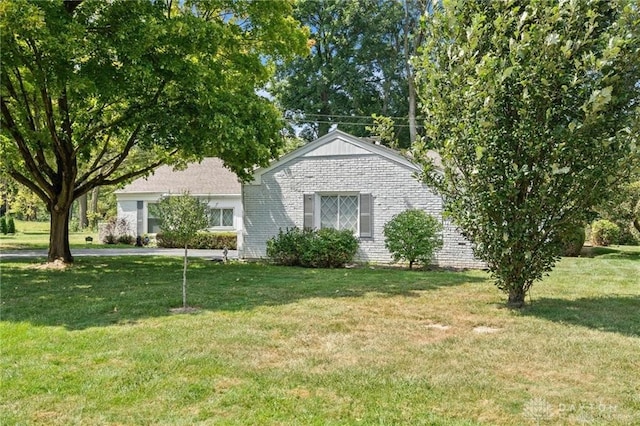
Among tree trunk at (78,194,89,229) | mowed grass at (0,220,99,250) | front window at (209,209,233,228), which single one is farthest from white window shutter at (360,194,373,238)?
tree trunk at (78,194,89,229)

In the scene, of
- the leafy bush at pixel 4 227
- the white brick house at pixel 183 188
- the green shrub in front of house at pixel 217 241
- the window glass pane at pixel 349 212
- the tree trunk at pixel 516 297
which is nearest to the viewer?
the tree trunk at pixel 516 297

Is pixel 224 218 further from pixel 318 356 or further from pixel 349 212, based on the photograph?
pixel 318 356

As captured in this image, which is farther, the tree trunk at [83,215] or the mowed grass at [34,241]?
the tree trunk at [83,215]

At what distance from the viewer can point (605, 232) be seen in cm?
2219

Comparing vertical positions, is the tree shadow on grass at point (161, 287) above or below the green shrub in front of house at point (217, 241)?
below

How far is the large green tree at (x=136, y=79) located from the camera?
10039 mm

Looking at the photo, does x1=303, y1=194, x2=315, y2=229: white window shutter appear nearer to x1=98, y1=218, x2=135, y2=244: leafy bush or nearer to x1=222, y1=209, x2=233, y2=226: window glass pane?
x1=222, y1=209, x2=233, y2=226: window glass pane

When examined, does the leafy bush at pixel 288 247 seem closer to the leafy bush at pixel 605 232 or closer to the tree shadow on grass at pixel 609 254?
the tree shadow on grass at pixel 609 254

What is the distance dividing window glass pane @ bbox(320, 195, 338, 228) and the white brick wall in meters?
0.39

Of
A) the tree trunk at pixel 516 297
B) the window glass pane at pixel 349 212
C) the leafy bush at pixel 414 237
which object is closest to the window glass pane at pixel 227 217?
the window glass pane at pixel 349 212

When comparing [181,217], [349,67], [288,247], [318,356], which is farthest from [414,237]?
[349,67]

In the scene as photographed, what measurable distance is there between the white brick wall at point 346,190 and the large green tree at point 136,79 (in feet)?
5.39

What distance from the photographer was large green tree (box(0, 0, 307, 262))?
→ 1004cm

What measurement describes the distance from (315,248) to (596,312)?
25.5 ft
